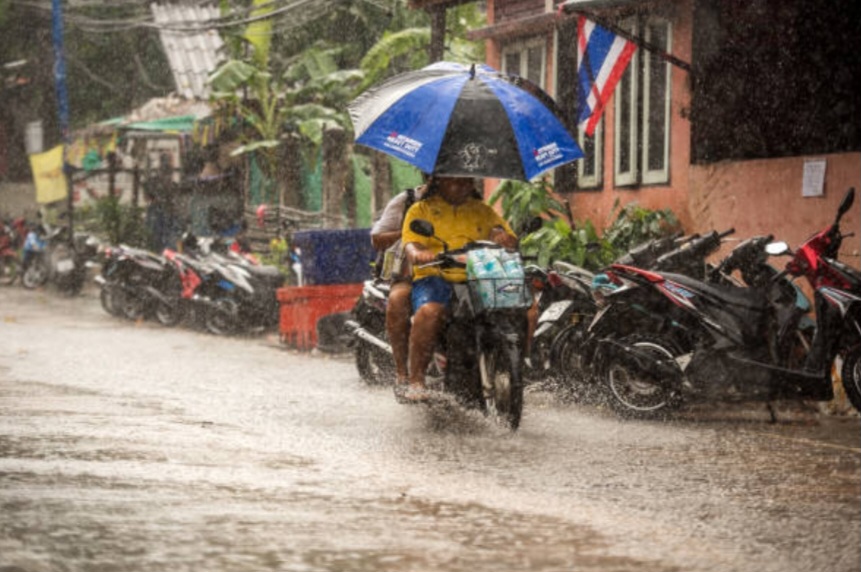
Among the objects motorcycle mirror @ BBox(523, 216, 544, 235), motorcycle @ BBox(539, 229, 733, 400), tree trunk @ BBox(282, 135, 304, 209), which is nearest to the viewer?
motorcycle mirror @ BBox(523, 216, 544, 235)

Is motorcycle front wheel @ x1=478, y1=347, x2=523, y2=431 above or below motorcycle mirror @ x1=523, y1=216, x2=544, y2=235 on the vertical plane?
below

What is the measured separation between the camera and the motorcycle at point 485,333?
858 centimetres

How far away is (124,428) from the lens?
8688 mm

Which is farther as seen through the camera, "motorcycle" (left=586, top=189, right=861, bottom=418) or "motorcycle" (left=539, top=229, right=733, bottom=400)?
"motorcycle" (left=539, top=229, right=733, bottom=400)

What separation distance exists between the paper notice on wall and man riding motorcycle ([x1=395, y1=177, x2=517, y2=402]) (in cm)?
349

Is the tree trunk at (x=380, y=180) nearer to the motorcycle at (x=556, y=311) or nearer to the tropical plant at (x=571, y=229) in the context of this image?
the tropical plant at (x=571, y=229)

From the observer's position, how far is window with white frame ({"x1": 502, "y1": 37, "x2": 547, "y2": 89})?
54.8ft

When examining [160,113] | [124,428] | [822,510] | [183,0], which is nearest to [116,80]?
[183,0]

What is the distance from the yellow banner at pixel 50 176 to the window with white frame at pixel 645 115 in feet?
59.7

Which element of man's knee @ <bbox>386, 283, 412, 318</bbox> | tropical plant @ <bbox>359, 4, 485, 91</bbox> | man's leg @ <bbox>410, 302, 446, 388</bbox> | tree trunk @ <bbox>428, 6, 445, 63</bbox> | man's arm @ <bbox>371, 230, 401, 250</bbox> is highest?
tropical plant @ <bbox>359, 4, 485, 91</bbox>

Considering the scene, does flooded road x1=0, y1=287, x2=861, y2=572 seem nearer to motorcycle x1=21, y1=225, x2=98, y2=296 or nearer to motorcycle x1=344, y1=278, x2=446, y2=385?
motorcycle x1=344, y1=278, x2=446, y2=385

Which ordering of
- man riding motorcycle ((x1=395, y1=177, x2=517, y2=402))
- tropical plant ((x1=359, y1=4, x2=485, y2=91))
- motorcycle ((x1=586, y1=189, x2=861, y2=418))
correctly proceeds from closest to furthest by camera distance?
man riding motorcycle ((x1=395, y1=177, x2=517, y2=402)) < motorcycle ((x1=586, y1=189, x2=861, y2=418)) < tropical plant ((x1=359, y1=4, x2=485, y2=91))

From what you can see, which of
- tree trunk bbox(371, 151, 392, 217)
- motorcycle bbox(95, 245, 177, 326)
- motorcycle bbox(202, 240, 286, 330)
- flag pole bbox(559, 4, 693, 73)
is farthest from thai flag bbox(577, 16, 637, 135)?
tree trunk bbox(371, 151, 392, 217)

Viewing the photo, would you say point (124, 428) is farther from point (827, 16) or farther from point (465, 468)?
point (827, 16)
